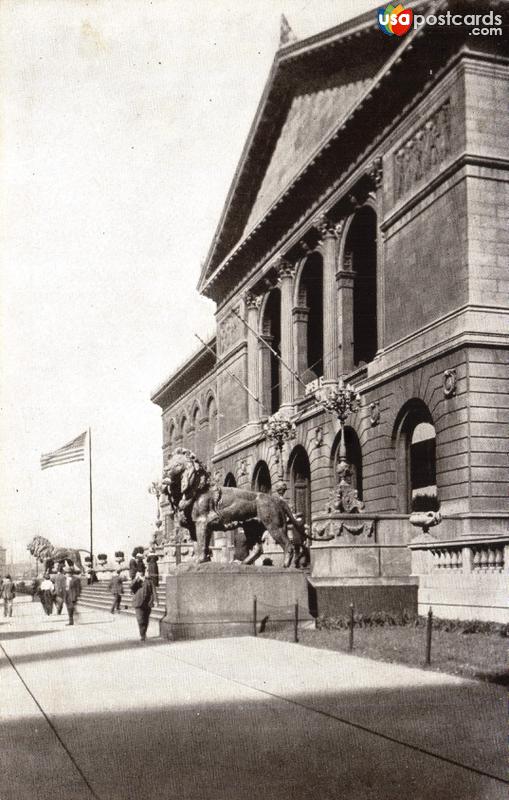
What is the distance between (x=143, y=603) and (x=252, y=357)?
95.8 feet

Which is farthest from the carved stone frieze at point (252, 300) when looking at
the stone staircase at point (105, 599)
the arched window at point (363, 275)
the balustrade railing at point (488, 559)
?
the balustrade railing at point (488, 559)

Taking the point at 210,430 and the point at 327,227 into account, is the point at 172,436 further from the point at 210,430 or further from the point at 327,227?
the point at 327,227

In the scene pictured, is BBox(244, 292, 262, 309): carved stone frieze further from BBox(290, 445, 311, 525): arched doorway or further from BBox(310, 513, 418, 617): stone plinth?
BBox(310, 513, 418, 617): stone plinth

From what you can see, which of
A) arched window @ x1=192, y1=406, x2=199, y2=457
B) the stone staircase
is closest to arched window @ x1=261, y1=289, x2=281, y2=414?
the stone staircase

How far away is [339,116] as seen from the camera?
126 feet

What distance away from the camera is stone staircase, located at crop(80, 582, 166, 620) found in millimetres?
29562

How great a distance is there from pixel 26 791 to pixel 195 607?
12.9 meters

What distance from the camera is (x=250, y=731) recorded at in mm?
9750

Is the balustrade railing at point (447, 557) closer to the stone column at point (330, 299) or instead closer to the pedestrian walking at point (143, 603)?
the pedestrian walking at point (143, 603)

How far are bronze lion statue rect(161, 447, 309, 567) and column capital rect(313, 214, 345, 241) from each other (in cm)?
1773

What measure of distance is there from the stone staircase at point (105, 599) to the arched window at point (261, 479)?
28.0 ft

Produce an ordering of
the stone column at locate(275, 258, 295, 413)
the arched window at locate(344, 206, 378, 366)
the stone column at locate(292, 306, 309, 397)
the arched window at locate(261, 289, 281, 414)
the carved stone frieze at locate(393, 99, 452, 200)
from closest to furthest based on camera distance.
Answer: the carved stone frieze at locate(393, 99, 452, 200)
the arched window at locate(344, 206, 378, 366)
the stone column at locate(292, 306, 309, 397)
the stone column at locate(275, 258, 295, 413)
the arched window at locate(261, 289, 281, 414)

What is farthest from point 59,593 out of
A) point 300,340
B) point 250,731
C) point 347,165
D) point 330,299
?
point 250,731

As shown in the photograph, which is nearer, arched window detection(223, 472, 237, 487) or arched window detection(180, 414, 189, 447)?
arched window detection(223, 472, 237, 487)
